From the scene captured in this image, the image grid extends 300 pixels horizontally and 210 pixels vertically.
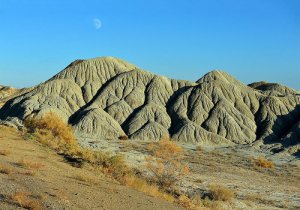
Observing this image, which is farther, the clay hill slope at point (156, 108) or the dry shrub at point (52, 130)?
the clay hill slope at point (156, 108)

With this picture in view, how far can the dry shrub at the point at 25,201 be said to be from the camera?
1290 cm

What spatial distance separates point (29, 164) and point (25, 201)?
22.8ft

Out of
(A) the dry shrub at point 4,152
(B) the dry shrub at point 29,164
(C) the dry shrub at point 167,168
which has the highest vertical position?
(A) the dry shrub at point 4,152

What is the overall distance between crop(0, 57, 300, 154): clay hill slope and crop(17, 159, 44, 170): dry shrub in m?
63.9

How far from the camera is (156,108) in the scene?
315 feet

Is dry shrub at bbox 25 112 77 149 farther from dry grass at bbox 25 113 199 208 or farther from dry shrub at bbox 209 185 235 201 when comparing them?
dry shrub at bbox 209 185 235 201

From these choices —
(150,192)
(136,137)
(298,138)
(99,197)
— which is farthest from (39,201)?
(298,138)

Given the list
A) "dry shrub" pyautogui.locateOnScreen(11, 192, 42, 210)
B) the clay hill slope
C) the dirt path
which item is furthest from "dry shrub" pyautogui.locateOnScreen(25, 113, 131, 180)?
the clay hill slope

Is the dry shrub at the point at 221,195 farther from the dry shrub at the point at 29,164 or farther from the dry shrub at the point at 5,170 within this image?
the dry shrub at the point at 5,170

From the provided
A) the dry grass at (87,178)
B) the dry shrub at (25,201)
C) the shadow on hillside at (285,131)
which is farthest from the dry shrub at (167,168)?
the shadow on hillside at (285,131)

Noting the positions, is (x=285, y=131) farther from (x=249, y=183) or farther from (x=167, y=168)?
(x=167, y=168)

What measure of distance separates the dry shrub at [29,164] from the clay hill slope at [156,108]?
6391 cm

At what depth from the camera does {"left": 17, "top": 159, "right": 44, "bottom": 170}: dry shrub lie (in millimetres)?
19513

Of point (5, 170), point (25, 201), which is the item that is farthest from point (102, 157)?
point (25, 201)
